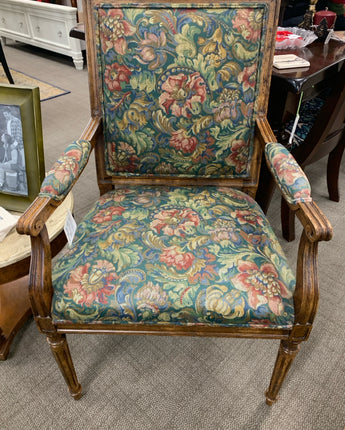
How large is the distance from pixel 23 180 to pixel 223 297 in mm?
713

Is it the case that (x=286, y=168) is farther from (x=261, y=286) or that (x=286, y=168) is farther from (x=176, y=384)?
(x=176, y=384)

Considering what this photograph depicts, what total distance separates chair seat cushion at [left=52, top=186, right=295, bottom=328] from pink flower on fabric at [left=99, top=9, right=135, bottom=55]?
1.68 ft

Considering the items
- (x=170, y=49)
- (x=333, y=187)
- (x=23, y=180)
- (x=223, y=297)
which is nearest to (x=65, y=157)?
(x=23, y=180)

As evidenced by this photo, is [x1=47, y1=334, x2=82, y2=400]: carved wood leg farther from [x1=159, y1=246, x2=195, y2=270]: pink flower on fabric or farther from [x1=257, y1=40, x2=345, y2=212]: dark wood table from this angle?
[x1=257, y1=40, x2=345, y2=212]: dark wood table

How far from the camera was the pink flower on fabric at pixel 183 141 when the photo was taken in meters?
1.15

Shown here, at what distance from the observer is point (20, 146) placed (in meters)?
1.07

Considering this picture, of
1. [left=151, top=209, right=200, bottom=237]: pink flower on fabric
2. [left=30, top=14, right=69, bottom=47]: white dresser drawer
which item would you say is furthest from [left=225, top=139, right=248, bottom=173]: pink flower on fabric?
[left=30, top=14, right=69, bottom=47]: white dresser drawer

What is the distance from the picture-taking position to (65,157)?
990mm

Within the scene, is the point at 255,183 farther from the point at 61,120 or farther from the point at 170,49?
the point at 61,120

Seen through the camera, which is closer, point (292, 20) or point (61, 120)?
point (61, 120)

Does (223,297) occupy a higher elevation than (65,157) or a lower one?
lower

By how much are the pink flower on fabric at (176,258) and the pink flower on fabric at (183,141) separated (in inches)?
14.8

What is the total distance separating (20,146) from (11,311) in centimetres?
65

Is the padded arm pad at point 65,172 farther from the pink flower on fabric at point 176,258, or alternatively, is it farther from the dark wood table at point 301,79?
the dark wood table at point 301,79
